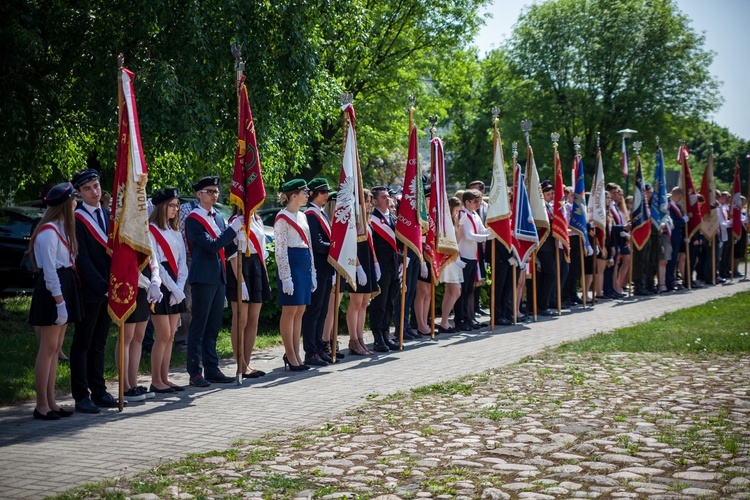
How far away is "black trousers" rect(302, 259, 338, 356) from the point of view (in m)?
11.4

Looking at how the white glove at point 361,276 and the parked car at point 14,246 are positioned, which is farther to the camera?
the parked car at point 14,246

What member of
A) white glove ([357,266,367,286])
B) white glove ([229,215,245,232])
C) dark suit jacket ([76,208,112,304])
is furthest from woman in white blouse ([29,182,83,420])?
white glove ([357,266,367,286])

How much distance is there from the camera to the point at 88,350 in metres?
8.81

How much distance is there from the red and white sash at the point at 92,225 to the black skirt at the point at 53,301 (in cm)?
46

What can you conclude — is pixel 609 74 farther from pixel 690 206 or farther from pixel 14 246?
pixel 14 246

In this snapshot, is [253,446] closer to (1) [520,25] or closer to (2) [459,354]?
(2) [459,354]

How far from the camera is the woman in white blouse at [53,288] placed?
8.12 m

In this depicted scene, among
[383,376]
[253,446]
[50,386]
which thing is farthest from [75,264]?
[383,376]

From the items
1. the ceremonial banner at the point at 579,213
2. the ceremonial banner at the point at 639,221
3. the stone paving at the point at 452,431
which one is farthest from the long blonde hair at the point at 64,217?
the ceremonial banner at the point at 639,221

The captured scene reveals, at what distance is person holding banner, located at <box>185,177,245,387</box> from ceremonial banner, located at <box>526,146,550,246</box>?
25.8ft

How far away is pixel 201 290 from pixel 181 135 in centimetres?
357

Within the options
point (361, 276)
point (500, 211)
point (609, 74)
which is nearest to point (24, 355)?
point (361, 276)

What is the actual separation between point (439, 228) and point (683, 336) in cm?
387

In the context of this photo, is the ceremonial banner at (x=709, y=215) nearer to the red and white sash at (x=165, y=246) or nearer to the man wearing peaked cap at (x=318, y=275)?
the man wearing peaked cap at (x=318, y=275)
